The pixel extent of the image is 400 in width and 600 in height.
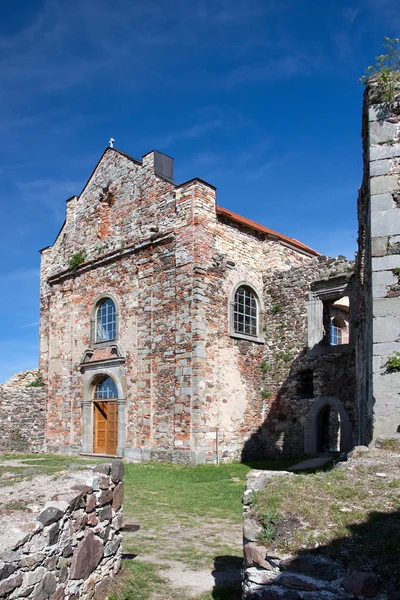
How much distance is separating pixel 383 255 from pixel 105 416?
40.1 feet

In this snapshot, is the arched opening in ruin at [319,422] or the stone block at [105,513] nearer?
the stone block at [105,513]

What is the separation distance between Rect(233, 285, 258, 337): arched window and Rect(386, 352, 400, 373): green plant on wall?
370 inches

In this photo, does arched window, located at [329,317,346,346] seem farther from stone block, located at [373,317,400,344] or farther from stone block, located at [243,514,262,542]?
stone block, located at [243,514,262,542]

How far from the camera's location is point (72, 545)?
14.9 ft

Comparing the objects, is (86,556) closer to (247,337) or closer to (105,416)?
(247,337)

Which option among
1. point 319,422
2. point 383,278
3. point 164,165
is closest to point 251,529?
point 383,278

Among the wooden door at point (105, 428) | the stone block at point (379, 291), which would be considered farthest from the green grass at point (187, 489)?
the stone block at point (379, 291)

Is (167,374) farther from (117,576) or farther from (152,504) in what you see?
(117,576)

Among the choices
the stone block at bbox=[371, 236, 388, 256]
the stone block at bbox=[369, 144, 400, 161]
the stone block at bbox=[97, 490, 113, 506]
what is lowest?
the stone block at bbox=[97, 490, 113, 506]

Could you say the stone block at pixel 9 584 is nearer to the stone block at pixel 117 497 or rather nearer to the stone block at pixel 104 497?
the stone block at pixel 104 497

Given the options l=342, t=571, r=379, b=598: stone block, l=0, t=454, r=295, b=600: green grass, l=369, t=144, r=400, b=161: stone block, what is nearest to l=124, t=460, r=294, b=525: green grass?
l=0, t=454, r=295, b=600: green grass

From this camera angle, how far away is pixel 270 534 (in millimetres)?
4070

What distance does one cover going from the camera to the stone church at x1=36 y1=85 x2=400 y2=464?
1460 cm

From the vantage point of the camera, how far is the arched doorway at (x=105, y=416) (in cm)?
1656
